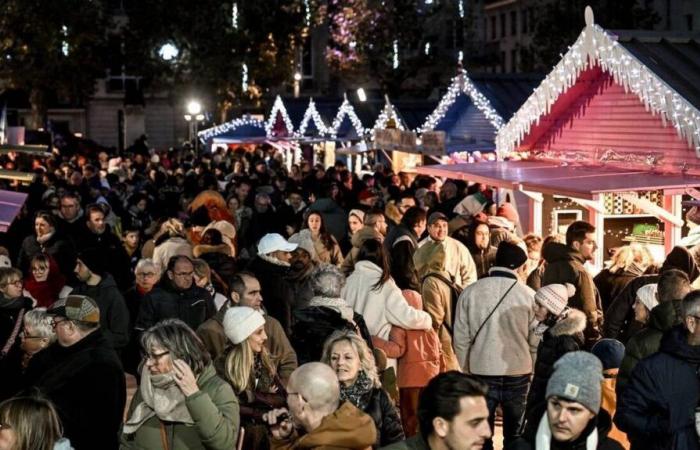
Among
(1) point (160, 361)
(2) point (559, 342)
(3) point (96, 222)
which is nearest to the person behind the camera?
(1) point (160, 361)

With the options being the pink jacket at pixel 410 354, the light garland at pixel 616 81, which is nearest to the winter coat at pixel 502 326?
the pink jacket at pixel 410 354

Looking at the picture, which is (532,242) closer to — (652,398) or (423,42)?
(652,398)

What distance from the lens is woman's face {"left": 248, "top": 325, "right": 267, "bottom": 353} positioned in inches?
262

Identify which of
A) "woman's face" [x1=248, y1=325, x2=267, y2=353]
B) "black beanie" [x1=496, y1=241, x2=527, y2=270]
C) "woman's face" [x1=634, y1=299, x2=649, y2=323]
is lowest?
"woman's face" [x1=634, y1=299, x2=649, y2=323]

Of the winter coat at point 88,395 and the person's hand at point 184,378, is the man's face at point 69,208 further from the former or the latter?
the person's hand at point 184,378

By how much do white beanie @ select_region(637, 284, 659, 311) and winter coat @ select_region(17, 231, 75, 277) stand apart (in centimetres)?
457

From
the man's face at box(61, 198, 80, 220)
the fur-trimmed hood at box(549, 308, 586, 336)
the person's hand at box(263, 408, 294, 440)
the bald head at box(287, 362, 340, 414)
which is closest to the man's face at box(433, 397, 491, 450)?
the bald head at box(287, 362, 340, 414)

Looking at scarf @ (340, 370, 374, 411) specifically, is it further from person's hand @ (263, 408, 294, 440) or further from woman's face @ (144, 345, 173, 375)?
woman's face @ (144, 345, 173, 375)

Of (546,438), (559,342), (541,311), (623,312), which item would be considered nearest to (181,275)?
(541,311)

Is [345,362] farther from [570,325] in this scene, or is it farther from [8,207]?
[8,207]

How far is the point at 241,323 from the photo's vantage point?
21.7 ft

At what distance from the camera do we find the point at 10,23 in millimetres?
49219

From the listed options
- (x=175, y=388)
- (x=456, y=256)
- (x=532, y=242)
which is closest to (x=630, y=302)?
(x=456, y=256)

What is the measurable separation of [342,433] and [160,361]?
1092 millimetres
